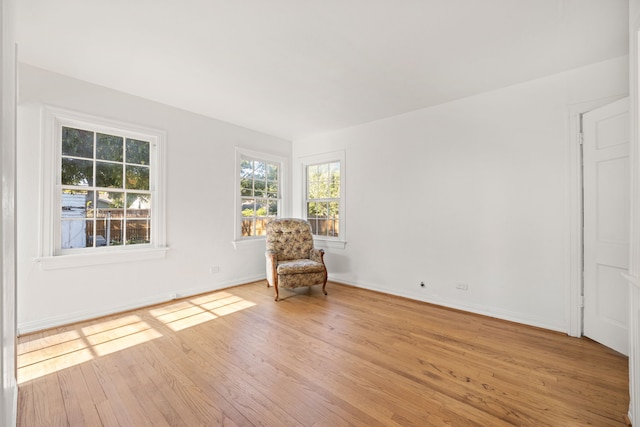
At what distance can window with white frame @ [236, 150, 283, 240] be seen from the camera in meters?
4.64

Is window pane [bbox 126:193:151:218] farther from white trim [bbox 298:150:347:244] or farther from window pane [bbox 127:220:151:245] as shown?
white trim [bbox 298:150:347:244]

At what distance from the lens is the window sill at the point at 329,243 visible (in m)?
4.65

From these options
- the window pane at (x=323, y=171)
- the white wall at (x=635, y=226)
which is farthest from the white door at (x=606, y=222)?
the window pane at (x=323, y=171)

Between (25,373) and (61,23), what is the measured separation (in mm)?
2662

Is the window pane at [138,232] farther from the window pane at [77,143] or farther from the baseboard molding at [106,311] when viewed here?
the window pane at [77,143]

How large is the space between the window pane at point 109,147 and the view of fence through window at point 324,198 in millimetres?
2908

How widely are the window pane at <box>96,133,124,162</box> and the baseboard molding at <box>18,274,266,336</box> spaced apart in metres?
1.74

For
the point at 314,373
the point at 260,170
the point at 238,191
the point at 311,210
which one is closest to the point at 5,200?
the point at 314,373

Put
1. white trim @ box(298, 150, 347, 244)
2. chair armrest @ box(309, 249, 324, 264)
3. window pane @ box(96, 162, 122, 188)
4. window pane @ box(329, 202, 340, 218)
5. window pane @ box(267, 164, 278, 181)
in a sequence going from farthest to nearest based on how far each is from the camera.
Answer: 1. window pane @ box(267, 164, 278, 181)
2. window pane @ box(329, 202, 340, 218)
3. white trim @ box(298, 150, 347, 244)
4. chair armrest @ box(309, 249, 324, 264)
5. window pane @ box(96, 162, 122, 188)

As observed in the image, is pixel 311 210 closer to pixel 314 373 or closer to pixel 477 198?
pixel 477 198

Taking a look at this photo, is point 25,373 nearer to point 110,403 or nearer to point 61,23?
point 110,403

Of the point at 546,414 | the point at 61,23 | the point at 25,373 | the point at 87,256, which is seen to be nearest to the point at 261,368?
the point at 25,373

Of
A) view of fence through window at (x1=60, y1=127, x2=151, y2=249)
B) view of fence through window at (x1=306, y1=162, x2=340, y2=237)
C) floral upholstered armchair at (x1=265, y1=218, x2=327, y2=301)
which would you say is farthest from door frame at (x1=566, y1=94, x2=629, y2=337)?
view of fence through window at (x1=60, y1=127, x2=151, y2=249)

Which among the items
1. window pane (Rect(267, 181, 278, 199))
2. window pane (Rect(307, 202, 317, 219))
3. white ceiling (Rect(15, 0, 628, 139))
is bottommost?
window pane (Rect(307, 202, 317, 219))
